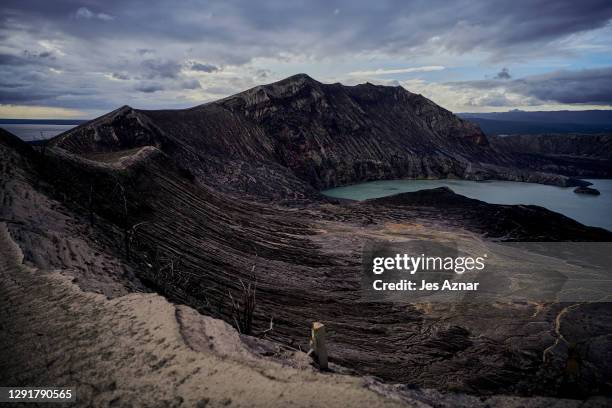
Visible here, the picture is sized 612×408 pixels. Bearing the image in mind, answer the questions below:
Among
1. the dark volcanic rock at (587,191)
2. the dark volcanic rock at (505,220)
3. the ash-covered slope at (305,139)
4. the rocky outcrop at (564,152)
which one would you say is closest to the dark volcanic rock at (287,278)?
the dark volcanic rock at (505,220)

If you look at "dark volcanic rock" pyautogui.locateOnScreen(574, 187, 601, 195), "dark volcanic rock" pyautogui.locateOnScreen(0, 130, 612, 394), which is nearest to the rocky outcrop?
"dark volcanic rock" pyautogui.locateOnScreen(574, 187, 601, 195)

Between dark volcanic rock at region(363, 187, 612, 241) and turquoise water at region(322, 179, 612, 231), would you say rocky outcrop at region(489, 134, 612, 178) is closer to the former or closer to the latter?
turquoise water at region(322, 179, 612, 231)

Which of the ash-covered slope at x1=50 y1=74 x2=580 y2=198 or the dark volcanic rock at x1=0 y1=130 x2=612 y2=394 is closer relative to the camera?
the dark volcanic rock at x1=0 y1=130 x2=612 y2=394

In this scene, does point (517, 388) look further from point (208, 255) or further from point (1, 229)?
point (1, 229)

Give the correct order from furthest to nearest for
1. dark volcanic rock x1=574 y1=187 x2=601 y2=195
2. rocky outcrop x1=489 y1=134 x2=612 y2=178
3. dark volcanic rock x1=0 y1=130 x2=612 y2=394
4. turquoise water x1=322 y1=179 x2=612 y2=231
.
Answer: rocky outcrop x1=489 y1=134 x2=612 y2=178
dark volcanic rock x1=574 y1=187 x2=601 y2=195
turquoise water x1=322 y1=179 x2=612 y2=231
dark volcanic rock x1=0 y1=130 x2=612 y2=394

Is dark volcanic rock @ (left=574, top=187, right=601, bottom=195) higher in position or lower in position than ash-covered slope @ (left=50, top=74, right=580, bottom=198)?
lower

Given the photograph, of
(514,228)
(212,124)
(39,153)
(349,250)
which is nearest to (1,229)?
(39,153)

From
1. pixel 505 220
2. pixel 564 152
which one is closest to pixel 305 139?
pixel 505 220

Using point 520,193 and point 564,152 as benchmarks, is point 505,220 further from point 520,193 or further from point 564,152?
point 564,152
